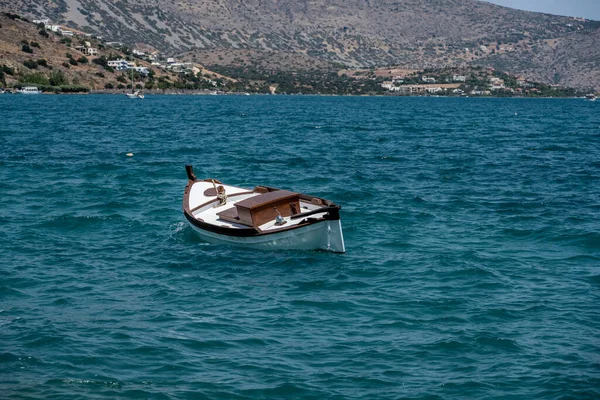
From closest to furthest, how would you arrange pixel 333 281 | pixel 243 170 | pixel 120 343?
pixel 120 343 < pixel 333 281 < pixel 243 170

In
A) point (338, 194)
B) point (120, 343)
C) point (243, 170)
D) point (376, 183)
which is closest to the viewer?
point (120, 343)

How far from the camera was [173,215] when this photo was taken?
1142 inches

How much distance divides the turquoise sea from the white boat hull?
383mm

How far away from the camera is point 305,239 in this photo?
2198cm

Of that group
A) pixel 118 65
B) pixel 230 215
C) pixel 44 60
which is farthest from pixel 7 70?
pixel 230 215

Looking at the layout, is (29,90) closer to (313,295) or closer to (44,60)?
(44,60)

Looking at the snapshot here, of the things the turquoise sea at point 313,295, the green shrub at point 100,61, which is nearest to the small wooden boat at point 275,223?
the turquoise sea at point 313,295

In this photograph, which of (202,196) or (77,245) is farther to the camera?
(202,196)

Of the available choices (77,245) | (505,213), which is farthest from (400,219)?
(77,245)

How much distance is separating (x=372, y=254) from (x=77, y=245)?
954 centimetres

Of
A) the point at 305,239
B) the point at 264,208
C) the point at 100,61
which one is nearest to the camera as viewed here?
the point at 305,239

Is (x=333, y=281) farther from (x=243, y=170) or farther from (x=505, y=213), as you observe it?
(x=243, y=170)

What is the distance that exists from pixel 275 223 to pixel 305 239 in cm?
137

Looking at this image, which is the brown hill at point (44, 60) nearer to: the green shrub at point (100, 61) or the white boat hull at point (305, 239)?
the green shrub at point (100, 61)
